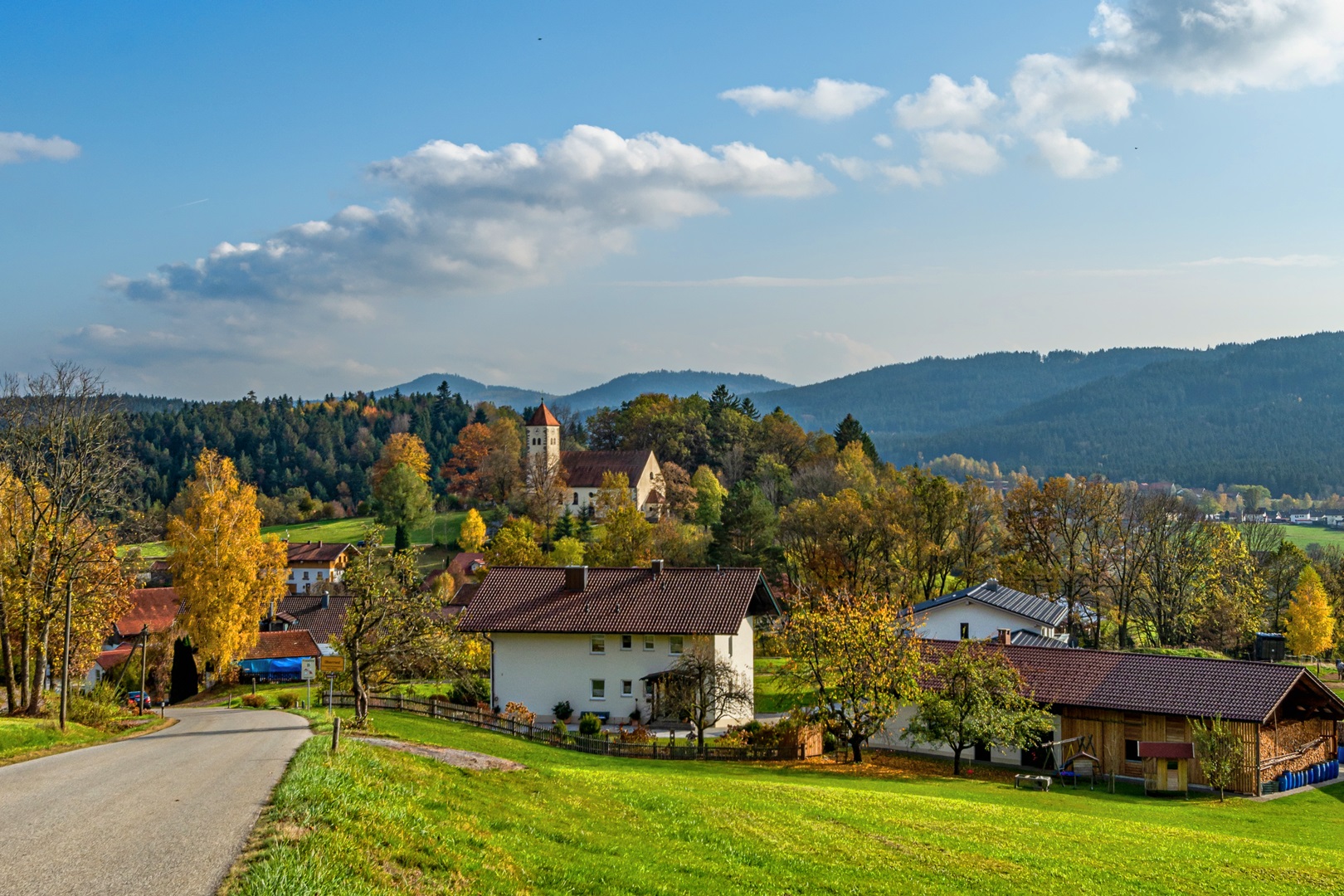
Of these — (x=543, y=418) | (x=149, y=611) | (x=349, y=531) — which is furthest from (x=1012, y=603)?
(x=349, y=531)

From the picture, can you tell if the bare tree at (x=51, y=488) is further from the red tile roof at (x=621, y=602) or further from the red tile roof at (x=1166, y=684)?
the red tile roof at (x=1166, y=684)

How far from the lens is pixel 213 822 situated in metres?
13.6

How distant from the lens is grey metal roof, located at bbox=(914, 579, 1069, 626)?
5794 centimetres

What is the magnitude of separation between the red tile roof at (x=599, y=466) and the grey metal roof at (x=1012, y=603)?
62669mm

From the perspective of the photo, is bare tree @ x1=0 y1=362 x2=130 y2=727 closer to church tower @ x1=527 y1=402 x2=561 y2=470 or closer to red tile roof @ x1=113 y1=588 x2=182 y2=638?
red tile roof @ x1=113 y1=588 x2=182 y2=638

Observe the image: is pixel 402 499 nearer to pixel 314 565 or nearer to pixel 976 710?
pixel 314 565

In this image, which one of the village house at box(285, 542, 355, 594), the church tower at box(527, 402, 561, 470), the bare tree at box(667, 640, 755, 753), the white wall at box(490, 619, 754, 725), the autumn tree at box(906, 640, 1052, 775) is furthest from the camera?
the church tower at box(527, 402, 561, 470)

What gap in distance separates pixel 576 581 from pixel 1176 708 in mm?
26278

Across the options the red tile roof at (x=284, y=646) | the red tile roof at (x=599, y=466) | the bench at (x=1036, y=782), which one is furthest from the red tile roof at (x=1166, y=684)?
the red tile roof at (x=599, y=466)

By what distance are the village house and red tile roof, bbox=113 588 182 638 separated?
3241 centimetres

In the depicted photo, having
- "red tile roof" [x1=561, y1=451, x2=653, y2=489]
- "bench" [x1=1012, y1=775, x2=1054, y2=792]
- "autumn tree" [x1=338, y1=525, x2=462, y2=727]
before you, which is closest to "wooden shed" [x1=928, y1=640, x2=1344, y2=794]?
"bench" [x1=1012, y1=775, x2=1054, y2=792]

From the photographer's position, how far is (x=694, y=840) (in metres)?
16.7

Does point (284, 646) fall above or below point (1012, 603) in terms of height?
below

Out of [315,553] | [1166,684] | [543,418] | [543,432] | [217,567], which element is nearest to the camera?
[1166,684]
